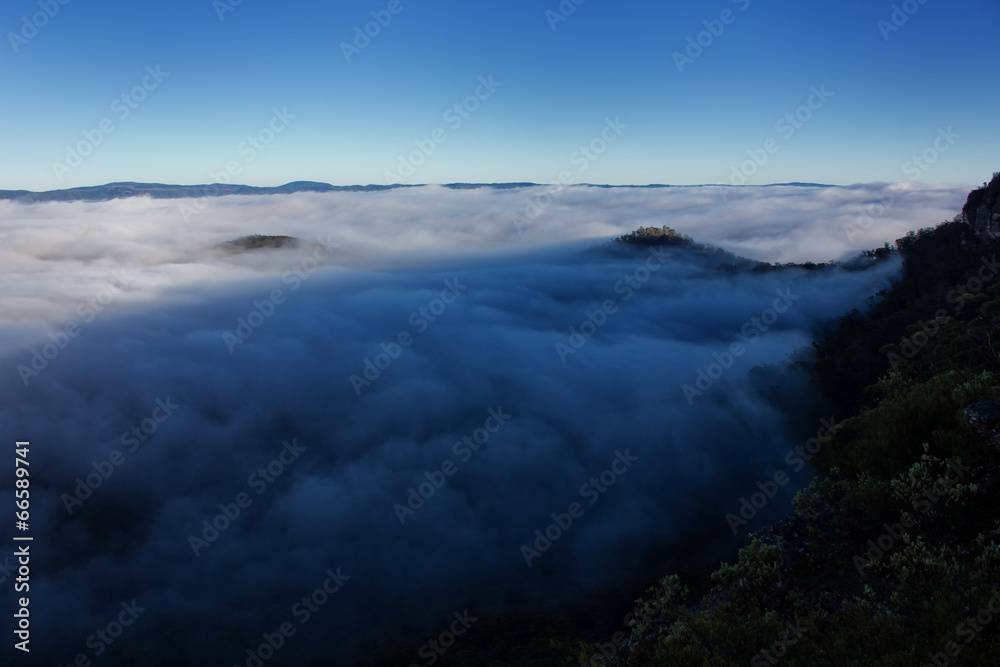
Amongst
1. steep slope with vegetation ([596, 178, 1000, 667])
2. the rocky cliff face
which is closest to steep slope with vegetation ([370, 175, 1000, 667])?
steep slope with vegetation ([596, 178, 1000, 667])

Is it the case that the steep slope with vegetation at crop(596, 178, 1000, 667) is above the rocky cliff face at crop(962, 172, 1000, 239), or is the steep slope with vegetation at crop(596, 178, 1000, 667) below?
below

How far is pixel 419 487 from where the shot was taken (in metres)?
63.3

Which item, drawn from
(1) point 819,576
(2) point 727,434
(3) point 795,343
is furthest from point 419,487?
(3) point 795,343

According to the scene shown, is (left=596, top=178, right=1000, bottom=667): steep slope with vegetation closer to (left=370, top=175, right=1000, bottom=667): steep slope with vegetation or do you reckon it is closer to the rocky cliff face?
(left=370, top=175, right=1000, bottom=667): steep slope with vegetation

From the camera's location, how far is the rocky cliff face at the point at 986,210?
211ft

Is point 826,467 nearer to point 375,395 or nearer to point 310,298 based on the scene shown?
point 375,395

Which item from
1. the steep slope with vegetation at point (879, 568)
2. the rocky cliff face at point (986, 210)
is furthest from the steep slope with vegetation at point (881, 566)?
the rocky cliff face at point (986, 210)

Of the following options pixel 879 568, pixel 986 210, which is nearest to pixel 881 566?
pixel 879 568

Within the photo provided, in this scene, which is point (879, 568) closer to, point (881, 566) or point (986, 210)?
point (881, 566)

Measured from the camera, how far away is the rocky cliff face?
64.2 metres

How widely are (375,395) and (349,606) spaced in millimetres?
45406

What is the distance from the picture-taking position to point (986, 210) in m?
66.5

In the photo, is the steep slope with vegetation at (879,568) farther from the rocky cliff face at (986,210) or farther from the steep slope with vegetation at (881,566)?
the rocky cliff face at (986,210)

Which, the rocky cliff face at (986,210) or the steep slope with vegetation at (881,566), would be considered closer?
the steep slope with vegetation at (881,566)
